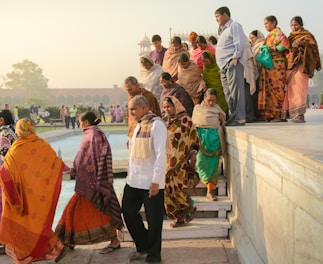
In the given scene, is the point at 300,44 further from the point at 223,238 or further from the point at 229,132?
the point at 223,238

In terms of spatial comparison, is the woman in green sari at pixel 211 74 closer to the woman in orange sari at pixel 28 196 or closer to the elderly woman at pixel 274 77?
the elderly woman at pixel 274 77

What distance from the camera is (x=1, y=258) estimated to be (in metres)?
3.51

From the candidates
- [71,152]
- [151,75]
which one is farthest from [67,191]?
[71,152]

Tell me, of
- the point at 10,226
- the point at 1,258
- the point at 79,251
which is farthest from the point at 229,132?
the point at 1,258

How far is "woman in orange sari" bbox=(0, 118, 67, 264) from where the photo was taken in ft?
10.2

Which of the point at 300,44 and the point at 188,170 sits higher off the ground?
the point at 300,44

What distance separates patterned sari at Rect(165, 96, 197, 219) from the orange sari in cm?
113

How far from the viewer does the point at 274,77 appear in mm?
5129

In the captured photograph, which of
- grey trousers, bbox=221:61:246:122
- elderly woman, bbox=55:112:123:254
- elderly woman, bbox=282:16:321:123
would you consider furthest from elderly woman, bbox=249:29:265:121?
elderly woman, bbox=55:112:123:254

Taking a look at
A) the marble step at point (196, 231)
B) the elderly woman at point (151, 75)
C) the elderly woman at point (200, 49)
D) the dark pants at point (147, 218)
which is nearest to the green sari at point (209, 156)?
the marble step at point (196, 231)

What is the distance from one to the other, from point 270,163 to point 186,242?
161 cm

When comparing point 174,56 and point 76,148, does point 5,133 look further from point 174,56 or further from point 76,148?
point 76,148

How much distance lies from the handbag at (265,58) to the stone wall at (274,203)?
173cm

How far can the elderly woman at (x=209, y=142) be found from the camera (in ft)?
13.3
